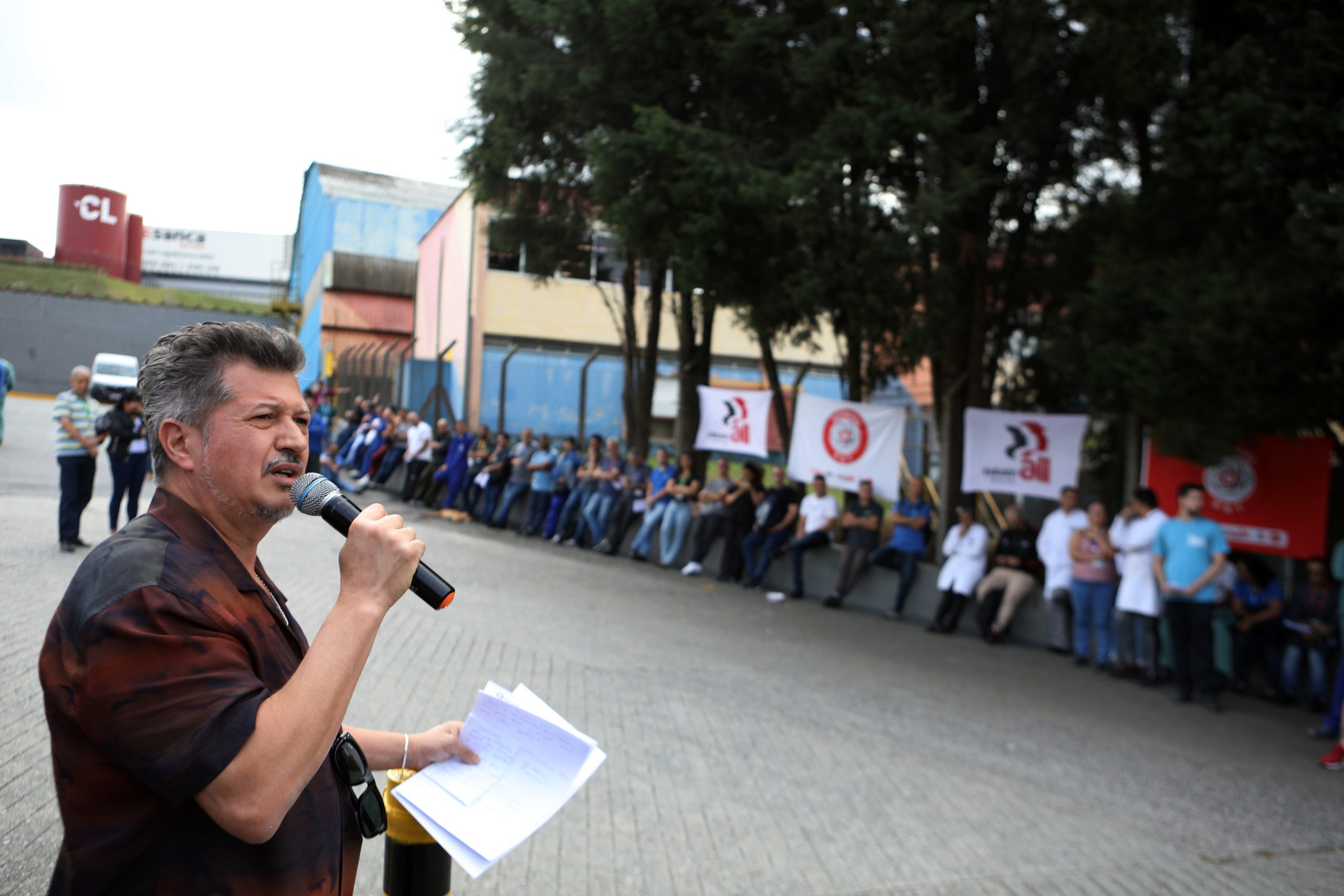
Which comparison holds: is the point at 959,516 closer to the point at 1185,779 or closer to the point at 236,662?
the point at 1185,779

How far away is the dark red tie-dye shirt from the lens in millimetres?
1578

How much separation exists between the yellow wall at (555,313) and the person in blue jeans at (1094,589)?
16.9 metres

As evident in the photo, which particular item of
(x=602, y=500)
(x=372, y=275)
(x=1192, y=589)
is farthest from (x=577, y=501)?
(x=372, y=275)

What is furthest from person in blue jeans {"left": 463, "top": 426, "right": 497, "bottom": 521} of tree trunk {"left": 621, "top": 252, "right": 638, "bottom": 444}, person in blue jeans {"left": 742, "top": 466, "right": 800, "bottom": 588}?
person in blue jeans {"left": 742, "top": 466, "right": 800, "bottom": 588}

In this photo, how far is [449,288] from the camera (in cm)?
3039

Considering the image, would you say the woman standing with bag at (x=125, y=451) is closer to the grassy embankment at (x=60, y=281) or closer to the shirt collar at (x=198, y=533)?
the grassy embankment at (x=60, y=281)

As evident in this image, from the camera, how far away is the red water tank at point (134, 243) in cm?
381

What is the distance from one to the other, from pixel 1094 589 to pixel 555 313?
20.8m

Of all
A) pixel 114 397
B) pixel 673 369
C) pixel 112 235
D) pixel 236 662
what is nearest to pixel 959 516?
pixel 114 397

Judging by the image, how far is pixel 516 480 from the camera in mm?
17094

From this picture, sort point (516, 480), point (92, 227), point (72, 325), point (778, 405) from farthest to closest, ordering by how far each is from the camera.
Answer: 1. point (516, 480)
2. point (778, 405)
3. point (72, 325)
4. point (92, 227)

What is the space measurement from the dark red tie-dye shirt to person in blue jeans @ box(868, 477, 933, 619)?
1111 cm

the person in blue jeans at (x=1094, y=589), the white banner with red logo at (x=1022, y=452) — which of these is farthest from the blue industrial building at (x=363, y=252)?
the person in blue jeans at (x=1094, y=589)

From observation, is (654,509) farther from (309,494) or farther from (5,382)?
(309,494)
